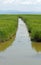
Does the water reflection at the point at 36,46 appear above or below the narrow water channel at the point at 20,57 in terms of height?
below

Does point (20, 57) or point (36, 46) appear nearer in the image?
point (20, 57)

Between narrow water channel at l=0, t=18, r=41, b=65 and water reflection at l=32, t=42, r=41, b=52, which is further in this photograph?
water reflection at l=32, t=42, r=41, b=52

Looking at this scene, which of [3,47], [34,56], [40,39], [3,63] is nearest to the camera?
[3,63]

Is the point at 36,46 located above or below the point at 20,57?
below

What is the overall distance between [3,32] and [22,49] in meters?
2.99

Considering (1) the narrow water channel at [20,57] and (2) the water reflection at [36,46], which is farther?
(2) the water reflection at [36,46]

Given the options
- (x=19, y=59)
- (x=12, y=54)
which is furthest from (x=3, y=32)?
(x=19, y=59)

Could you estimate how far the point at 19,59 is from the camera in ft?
29.0

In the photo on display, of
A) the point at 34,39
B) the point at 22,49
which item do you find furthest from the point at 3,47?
the point at 34,39

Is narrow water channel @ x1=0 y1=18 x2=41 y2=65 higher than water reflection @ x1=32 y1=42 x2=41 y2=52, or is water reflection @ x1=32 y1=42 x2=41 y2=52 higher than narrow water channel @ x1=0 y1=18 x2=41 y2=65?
narrow water channel @ x1=0 y1=18 x2=41 y2=65

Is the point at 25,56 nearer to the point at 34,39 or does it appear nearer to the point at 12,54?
the point at 12,54

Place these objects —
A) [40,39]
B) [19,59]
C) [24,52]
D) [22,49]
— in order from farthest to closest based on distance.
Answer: [40,39] < [22,49] < [24,52] < [19,59]

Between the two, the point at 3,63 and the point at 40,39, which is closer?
the point at 3,63

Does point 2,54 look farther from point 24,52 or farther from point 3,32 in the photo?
point 3,32
